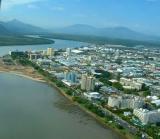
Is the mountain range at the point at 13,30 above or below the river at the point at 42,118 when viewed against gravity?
above

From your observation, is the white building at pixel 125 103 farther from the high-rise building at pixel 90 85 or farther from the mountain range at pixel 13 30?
the mountain range at pixel 13 30

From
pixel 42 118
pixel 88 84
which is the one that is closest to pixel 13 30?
pixel 88 84

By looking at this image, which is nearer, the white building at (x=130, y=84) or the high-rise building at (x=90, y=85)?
the high-rise building at (x=90, y=85)

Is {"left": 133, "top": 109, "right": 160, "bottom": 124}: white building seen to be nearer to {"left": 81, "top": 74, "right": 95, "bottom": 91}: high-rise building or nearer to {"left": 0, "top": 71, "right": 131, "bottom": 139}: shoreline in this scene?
{"left": 0, "top": 71, "right": 131, "bottom": 139}: shoreline

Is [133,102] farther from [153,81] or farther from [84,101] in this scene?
[153,81]

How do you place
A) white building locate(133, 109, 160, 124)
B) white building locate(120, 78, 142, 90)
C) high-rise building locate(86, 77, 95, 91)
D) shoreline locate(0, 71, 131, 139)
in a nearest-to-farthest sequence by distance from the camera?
shoreline locate(0, 71, 131, 139), white building locate(133, 109, 160, 124), high-rise building locate(86, 77, 95, 91), white building locate(120, 78, 142, 90)

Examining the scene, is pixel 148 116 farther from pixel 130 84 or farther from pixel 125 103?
pixel 130 84

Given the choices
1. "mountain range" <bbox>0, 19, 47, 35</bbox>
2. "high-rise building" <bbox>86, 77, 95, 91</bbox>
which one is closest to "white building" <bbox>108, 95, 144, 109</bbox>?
"high-rise building" <bbox>86, 77, 95, 91</bbox>

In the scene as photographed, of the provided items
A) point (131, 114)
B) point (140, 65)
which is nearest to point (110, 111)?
point (131, 114)

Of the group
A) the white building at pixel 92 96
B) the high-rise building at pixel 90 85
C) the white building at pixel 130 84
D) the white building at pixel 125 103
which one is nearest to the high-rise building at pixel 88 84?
the high-rise building at pixel 90 85
